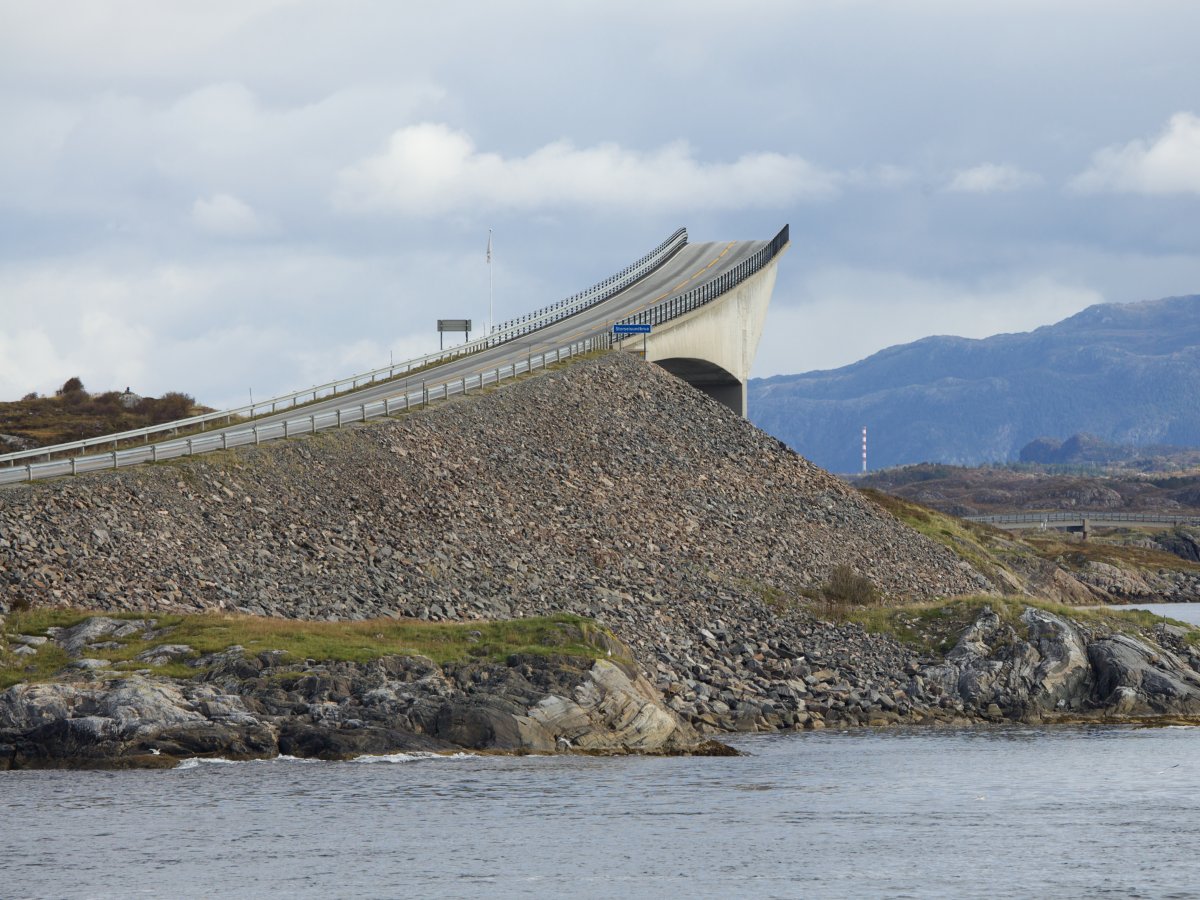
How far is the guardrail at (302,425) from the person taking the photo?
61688 millimetres

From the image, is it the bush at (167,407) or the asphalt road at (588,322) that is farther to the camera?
the bush at (167,407)

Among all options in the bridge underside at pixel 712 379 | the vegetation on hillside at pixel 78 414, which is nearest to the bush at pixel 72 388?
the vegetation on hillside at pixel 78 414

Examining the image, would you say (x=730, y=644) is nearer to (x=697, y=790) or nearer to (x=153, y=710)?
(x=697, y=790)

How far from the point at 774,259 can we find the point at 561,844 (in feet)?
286

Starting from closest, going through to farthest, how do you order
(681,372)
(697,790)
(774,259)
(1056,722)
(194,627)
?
(697,790) < (194,627) < (1056,722) < (681,372) < (774,259)

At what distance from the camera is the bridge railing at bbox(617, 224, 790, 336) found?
327ft

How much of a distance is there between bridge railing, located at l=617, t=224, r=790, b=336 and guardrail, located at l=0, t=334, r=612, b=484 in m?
4.30

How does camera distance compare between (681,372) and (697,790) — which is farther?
(681,372)

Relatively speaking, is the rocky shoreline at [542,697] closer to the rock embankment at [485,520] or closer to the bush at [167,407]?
the rock embankment at [485,520]

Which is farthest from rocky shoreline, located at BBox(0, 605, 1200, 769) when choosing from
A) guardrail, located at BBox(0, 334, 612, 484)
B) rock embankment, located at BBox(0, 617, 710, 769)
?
guardrail, located at BBox(0, 334, 612, 484)

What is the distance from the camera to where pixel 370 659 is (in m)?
48.7

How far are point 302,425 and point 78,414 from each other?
42.5m

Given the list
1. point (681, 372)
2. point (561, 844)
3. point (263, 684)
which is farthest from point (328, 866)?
point (681, 372)

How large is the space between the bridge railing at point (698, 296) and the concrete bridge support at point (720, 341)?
0.50 meters
